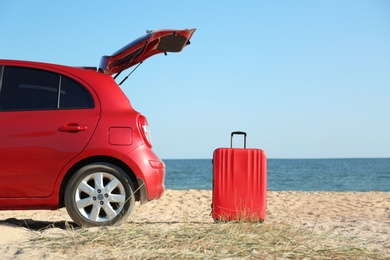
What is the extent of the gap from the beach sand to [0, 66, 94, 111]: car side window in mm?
1250

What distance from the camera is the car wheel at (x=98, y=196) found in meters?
5.46

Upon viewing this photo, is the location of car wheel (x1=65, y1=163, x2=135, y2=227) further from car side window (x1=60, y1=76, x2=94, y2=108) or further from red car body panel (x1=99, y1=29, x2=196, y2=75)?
red car body panel (x1=99, y1=29, x2=196, y2=75)

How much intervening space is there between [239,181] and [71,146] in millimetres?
2244

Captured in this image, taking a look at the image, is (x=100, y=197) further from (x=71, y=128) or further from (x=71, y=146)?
(x=71, y=128)

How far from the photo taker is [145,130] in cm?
572

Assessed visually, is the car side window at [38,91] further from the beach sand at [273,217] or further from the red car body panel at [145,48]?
the beach sand at [273,217]

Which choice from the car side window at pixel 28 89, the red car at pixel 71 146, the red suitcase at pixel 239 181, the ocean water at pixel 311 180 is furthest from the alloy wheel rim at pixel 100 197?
the ocean water at pixel 311 180

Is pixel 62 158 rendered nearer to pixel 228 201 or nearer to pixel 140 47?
pixel 140 47

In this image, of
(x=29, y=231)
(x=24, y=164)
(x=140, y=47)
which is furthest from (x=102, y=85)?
(x=29, y=231)

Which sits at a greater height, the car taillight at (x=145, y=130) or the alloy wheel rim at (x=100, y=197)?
the car taillight at (x=145, y=130)

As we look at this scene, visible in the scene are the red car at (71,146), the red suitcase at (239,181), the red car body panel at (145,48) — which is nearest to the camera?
the red car at (71,146)

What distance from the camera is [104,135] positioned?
552cm

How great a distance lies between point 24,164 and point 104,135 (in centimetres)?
85

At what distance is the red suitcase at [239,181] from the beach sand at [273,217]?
0.50 metres
